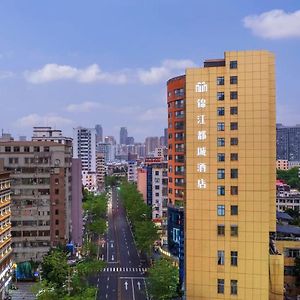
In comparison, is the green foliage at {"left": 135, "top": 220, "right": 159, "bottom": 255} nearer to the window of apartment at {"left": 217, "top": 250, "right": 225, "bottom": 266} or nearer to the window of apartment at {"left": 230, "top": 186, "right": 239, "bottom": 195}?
the window of apartment at {"left": 217, "top": 250, "right": 225, "bottom": 266}

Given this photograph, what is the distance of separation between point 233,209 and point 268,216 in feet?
6.55

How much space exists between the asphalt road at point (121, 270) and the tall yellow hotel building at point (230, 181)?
15.4 metres

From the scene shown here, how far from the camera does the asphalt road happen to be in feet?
132

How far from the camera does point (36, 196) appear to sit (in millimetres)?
48406

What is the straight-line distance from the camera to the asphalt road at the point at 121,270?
4025 centimetres

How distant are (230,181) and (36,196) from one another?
95.4 ft

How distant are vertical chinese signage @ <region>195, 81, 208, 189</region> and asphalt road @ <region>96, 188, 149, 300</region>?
57.2ft

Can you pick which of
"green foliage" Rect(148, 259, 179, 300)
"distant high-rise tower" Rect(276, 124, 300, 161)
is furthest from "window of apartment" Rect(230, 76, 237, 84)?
"distant high-rise tower" Rect(276, 124, 300, 161)

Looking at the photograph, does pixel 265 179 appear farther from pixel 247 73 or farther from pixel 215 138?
pixel 247 73

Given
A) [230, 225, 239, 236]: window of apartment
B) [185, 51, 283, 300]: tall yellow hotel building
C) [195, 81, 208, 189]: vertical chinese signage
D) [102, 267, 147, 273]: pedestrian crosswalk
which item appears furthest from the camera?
[102, 267, 147, 273]: pedestrian crosswalk

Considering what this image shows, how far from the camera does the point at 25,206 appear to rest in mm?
48156

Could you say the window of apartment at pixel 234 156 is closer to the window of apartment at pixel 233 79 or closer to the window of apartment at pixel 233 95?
the window of apartment at pixel 233 95

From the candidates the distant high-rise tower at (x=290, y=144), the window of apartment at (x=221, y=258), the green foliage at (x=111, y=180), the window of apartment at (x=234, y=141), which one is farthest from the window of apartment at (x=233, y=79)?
the distant high-rise tower at (x=290, y=144)

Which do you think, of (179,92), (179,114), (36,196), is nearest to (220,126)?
(179,114)
